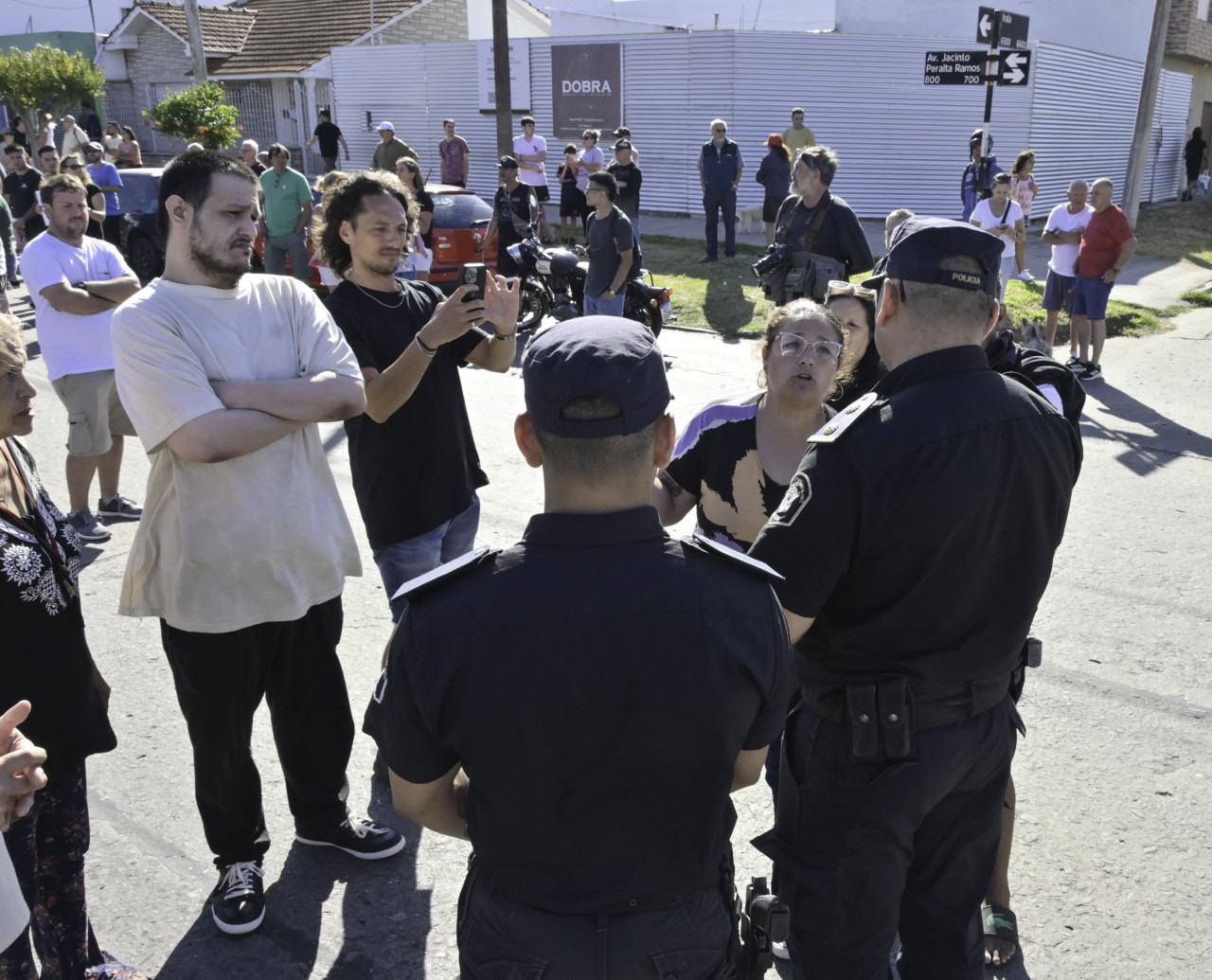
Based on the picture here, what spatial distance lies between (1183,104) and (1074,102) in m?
9.46

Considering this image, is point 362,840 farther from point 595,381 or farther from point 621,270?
point 621,270

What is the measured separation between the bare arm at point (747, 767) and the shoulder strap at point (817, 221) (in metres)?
7.11

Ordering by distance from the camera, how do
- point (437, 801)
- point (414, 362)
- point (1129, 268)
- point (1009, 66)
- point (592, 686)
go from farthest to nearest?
point (1129, 268), point (1009, 66), point (414, 362), point (437, 801), point (592, 686)

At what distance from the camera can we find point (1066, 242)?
32.7ft

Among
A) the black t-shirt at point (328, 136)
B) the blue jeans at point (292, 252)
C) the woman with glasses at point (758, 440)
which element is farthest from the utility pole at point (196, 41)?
the woman with glasses at point (758, 440)

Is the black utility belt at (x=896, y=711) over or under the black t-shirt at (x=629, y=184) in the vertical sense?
under

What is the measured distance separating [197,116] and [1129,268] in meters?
18.3

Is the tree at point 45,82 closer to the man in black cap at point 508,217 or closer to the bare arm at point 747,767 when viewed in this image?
the man in black cap at point 508,217

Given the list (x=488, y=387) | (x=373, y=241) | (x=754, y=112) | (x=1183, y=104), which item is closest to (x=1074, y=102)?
(x=754, y=112)

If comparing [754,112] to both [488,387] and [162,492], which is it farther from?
[162,492]

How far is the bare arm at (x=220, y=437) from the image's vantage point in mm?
2674

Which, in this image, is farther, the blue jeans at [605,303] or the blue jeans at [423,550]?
the blue jeans at [605,303]

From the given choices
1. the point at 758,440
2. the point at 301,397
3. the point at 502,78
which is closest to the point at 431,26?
the point at 502,78

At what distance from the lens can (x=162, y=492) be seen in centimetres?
286
